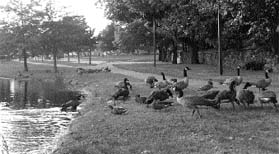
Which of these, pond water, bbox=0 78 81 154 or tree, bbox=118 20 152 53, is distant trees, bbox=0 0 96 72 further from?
pond water, bbox=0 78 81 154

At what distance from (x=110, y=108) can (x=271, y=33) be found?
24.4 metres

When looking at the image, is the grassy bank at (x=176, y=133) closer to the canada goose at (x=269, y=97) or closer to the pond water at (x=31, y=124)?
the canada goose at (x=269, y=97)

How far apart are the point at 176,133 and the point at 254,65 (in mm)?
29104

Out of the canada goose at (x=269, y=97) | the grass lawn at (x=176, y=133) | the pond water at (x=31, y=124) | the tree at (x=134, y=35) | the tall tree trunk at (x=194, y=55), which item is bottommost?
the pond water at (x=31, y=124)

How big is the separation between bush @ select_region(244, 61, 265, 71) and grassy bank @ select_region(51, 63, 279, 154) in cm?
2415

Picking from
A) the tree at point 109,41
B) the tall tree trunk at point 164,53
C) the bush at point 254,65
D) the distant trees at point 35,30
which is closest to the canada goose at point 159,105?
the bush at point 254,65

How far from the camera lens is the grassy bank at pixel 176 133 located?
30.9 ft

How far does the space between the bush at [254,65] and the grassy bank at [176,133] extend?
79.2 feet

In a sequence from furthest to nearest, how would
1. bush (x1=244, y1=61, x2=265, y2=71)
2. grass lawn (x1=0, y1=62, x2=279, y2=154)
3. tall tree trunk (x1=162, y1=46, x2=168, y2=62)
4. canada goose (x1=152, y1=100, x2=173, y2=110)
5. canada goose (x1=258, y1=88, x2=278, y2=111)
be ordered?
tall tree trunk (x1=162, y1=46, x2=168, y2=62) → bush (x1=244, y1=61, x2=265, y2=71) → canada goose (x1=152, y1=100, x2=173, y2=110) → canada goose (x1=258, y1=88, x2=278, y2=111) → grass lawn (x1=0, y1=62, x2=279, y2=154)

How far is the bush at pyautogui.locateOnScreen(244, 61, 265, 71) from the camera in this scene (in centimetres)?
3764

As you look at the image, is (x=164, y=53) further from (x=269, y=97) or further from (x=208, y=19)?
(x=269, y=97)

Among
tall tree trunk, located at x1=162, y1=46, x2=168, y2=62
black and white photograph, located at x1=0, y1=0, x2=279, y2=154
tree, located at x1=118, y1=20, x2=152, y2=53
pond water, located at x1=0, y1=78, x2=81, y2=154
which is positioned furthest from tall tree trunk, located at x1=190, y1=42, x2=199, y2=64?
pond water, located at x1=0, y1=78, x2=81, y2=154

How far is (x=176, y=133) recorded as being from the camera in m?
10.9

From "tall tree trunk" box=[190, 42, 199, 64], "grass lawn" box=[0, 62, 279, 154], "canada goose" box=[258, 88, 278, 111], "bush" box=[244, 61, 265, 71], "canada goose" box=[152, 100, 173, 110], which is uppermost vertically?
"tall tree trunk" box=[190, 42, 199, 64]
